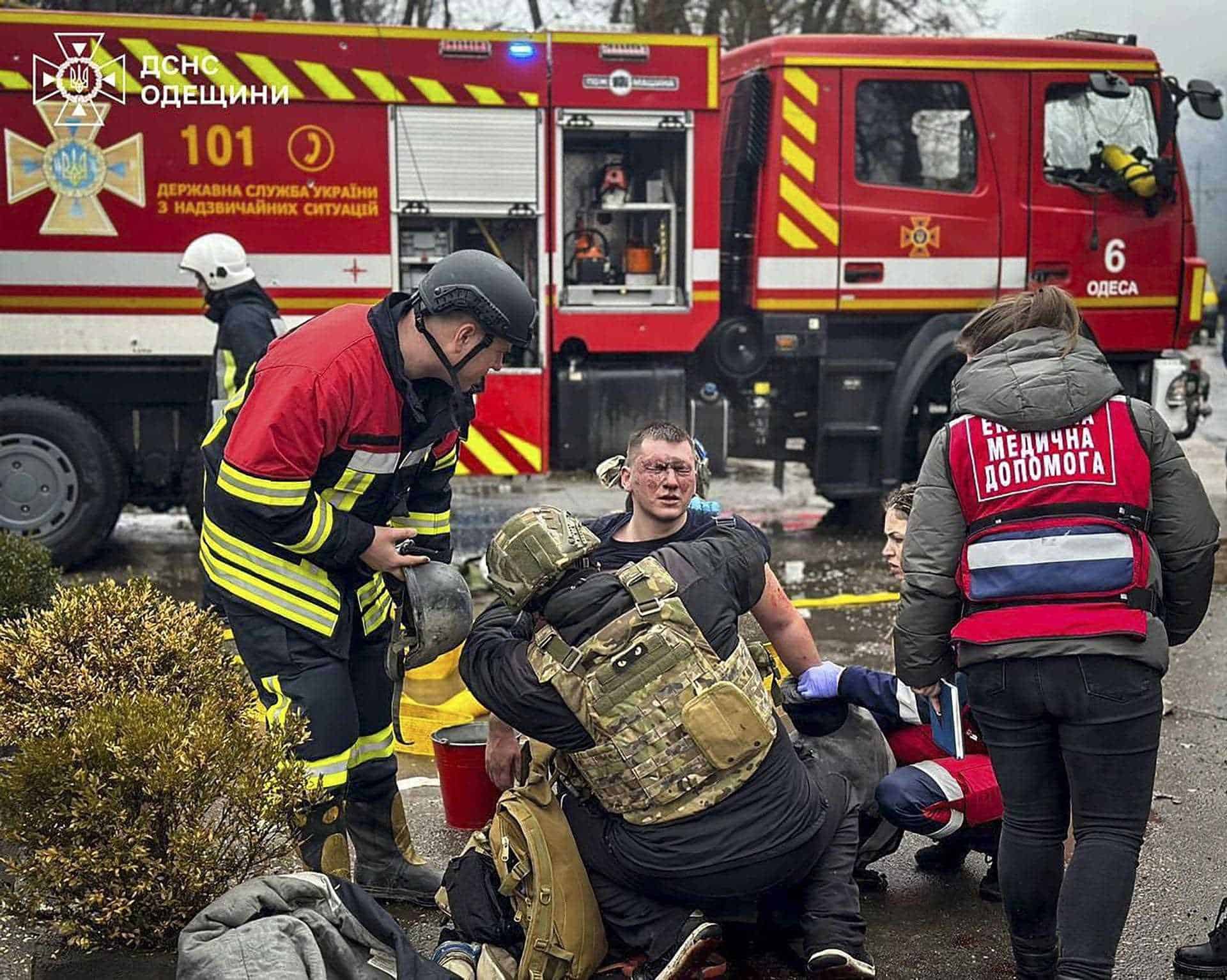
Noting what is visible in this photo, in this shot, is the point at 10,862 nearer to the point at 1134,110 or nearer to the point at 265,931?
the point at 265,931

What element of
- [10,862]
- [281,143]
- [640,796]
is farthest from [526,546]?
[281,143]

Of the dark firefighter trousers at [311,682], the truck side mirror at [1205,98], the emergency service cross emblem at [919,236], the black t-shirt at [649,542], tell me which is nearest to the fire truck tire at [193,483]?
the emergency service cross emblem at [919,236]

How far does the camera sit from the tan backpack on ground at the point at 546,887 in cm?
317

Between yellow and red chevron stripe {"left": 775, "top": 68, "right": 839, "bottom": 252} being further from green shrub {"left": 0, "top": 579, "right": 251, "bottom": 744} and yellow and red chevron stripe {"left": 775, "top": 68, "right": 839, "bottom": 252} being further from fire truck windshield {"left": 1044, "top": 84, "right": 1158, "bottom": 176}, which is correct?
green shrub {"left": 0, "top": 579, "right": 251, "bottom": 744}

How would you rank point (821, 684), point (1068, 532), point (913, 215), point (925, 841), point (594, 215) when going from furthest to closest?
point (913, 215) < point (594, 215) < point (925, 841) < point (821, 684) < point (1068, 532)

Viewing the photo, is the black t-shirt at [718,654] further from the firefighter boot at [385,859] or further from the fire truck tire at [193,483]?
the fire truck tire at [193,483]

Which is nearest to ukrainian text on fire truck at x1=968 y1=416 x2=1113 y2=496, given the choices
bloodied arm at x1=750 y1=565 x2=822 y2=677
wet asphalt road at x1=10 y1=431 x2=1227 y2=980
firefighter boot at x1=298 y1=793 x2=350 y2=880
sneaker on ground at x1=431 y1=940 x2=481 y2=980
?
bloodied arm at x1=750 y1=565 x2=822 y2=677

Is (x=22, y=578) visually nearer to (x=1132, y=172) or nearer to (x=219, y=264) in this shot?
(x=219, y=264)

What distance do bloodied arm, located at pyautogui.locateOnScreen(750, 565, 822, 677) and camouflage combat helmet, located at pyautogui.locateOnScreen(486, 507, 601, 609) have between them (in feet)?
2.91

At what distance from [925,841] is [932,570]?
137cm

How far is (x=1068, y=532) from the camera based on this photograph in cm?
307

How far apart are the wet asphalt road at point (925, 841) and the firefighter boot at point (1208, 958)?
2.0 inches

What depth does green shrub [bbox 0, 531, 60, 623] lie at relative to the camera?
452 centimetres

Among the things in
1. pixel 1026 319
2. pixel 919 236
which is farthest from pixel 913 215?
pixel 1026 319
